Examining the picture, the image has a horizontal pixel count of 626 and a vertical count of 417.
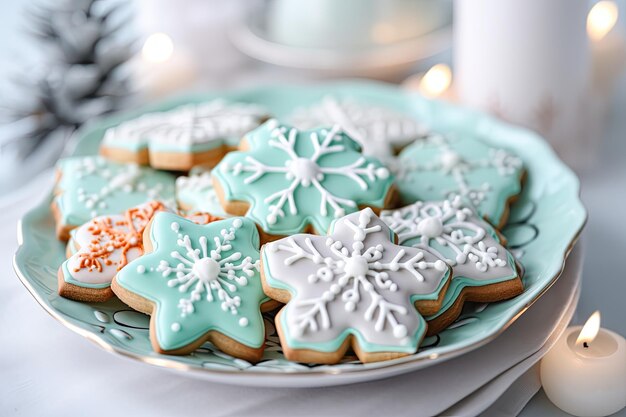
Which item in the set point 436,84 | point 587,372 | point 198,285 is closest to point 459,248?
point 587,372

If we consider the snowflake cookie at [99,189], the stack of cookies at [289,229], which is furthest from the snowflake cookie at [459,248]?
the snowflake cookie at [99,189]

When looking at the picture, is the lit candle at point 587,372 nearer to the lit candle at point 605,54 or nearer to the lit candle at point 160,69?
the lit candle at point 605,54

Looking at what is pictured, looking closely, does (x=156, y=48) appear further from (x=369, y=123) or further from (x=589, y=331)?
(x=589, y=331)

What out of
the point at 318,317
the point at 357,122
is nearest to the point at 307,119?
the point at 357,122

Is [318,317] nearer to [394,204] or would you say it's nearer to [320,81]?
[394,204]

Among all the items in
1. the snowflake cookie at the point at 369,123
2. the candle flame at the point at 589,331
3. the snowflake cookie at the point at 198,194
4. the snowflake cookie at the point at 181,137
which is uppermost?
the snowflake cookie at the point at 181,137

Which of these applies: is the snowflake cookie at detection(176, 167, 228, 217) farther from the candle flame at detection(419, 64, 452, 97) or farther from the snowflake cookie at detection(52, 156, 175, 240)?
the candle flame at detection(419, 64, 452, 97)
